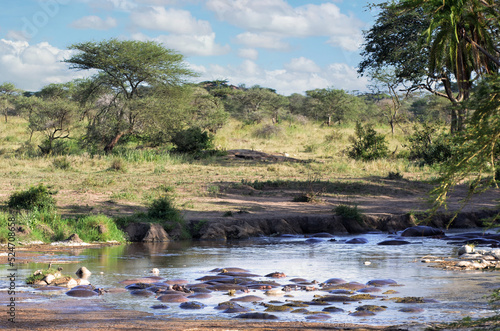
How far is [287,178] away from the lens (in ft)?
67.6

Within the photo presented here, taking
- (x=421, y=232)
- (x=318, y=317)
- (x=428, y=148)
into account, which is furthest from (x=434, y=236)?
(x=428, y=148)

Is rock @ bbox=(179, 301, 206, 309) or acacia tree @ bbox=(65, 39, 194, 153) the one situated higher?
acacia tree @ bbox=(65, 39, 194, 153)

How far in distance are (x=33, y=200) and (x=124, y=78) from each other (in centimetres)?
1420

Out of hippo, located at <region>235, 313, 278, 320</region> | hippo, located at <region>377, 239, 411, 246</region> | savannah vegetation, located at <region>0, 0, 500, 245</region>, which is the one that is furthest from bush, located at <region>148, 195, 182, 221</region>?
hippo, located at <region>235, 313, 278, 320</region>

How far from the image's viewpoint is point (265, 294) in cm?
796

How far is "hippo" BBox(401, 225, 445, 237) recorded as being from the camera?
46.8 feet

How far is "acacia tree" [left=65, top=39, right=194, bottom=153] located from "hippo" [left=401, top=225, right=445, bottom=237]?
14.2 metres

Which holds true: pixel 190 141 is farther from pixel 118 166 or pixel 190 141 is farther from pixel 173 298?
pixel 173 298

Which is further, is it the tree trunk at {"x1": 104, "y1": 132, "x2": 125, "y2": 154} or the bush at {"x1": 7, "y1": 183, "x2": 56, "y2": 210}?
the tree trunk at {"x1": 104, "y1": 132, "x2": 125, "y2": 154}

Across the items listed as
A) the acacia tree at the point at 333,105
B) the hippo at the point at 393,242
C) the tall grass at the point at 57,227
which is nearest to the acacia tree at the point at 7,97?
the acacia tree at the point at 333,105

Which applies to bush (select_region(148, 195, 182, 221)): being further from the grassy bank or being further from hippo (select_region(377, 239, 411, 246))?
hippo (select_region(377, 239, 411, 246))

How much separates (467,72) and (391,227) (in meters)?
10.2

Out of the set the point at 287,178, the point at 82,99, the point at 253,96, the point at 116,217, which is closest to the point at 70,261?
the point at 116,217

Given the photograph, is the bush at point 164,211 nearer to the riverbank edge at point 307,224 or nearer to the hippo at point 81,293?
the riverbank edge at point 307,224
